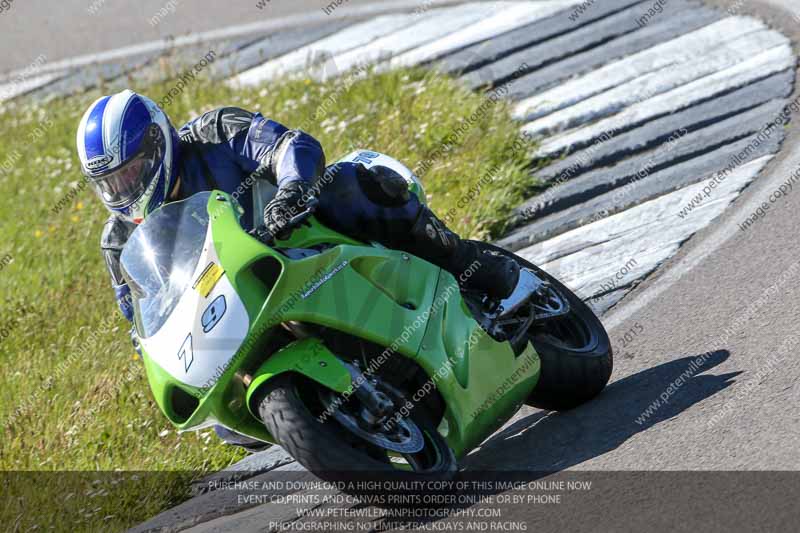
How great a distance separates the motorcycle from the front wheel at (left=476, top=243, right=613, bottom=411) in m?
0.18

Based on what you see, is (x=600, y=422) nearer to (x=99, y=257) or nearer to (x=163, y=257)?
(x=163, y=257)

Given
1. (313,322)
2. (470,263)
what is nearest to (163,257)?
(313,322)

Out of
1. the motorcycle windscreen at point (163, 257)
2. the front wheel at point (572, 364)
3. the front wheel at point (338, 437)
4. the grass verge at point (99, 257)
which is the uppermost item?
the motorcycle windscreen at point (163, 257)

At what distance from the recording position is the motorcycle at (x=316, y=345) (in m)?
4.43

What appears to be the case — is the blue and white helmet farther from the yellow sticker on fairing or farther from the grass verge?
the grass verge

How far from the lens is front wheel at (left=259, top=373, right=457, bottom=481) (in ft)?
14.2

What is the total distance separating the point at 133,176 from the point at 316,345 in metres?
1.12

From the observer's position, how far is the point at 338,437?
4.46m

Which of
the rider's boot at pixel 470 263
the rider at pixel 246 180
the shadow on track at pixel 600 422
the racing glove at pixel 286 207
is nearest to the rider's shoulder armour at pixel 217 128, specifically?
the rider at pixel 246 180

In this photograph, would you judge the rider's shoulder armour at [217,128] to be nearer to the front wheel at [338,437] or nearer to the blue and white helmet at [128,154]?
the blue and white helmet at [128,154]

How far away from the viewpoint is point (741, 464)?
14.1ft

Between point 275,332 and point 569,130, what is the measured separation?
463 centimetres

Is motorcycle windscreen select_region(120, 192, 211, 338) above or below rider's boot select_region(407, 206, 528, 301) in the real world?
above

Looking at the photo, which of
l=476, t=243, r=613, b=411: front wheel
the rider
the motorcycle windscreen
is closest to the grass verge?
the rider
